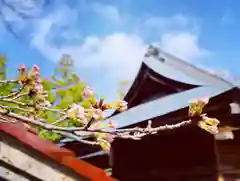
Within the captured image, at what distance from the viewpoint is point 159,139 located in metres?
4.55

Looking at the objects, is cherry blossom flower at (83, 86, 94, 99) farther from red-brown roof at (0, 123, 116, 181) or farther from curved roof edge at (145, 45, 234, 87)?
curved roof edge at (145, 45, 234, 87)

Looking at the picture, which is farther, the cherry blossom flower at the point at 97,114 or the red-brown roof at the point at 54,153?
the red-brown roof at the point at 54,153

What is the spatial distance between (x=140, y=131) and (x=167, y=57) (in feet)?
15.1

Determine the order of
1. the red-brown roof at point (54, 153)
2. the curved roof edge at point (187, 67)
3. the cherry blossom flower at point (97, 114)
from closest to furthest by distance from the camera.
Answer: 1. the cherry blossom flower at point (97, 114)
2. the red-brown roof at point (54, 153)
3. the curved roof edge at point (187, 67)

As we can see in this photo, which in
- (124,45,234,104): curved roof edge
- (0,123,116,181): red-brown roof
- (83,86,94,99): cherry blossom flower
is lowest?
(0,123,116,181): red-brown roof

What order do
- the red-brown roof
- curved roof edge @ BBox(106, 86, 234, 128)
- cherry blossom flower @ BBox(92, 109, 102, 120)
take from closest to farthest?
1. cherry blossom flower @ BBox(92, 109, 102, 120)
2. the red-brown roof
3. curved roof edge @ BBox(106, 86, 234, 128)

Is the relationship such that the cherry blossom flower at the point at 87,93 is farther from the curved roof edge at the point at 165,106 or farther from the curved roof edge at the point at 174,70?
the curved roof edge at the point at 174,70

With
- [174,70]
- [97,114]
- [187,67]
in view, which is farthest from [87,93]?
[187,67]

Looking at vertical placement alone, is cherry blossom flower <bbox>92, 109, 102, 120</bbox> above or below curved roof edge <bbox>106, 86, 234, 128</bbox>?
below

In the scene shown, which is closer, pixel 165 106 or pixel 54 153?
pixel 54 153

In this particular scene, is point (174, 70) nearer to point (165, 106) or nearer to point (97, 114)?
point (165, 106)

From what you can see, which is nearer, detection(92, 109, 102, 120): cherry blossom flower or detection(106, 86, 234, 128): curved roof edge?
detection(92, 109, 102, 120): cherry blossom flower

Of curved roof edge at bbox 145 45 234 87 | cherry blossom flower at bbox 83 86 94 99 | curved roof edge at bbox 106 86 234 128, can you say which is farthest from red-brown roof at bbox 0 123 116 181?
curved roof edge at bbox 145 45 234 87

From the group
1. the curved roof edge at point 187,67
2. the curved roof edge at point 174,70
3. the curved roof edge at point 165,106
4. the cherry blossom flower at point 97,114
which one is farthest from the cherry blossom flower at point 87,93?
the curved roof edge at point 174,70
